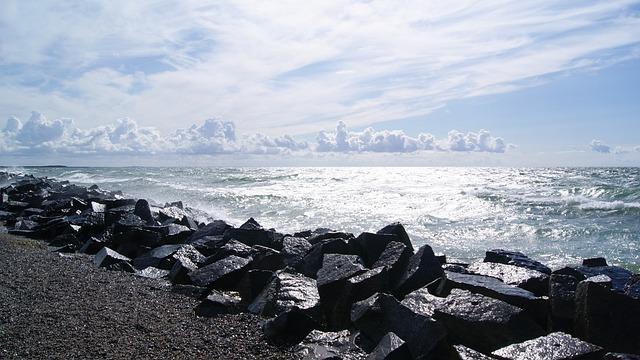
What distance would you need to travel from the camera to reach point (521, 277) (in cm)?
582

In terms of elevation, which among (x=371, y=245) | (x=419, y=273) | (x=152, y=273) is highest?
(x=371, y=245)

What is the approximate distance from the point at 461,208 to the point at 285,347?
17.3 m

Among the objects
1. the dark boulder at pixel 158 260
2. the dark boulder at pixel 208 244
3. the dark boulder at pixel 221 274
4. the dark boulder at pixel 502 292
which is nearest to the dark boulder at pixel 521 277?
the dark boulder at pixel 502 292

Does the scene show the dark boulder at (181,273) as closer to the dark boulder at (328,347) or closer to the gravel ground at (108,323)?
the gravel ground at (108,323)

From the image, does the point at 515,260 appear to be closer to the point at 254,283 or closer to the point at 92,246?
the point at 254,283

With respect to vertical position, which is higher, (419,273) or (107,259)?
(419,273)

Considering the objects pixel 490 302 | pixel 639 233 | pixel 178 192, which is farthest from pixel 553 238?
pixel 178 192

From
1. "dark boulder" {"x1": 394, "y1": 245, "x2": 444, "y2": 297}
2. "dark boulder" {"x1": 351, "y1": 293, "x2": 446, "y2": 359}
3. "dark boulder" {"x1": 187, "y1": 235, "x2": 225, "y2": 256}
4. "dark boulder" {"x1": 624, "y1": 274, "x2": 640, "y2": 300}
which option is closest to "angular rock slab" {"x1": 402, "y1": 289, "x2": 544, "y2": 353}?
"dark boulder" {"x1": 351, "y1": 293, "x2": 446, "y2": 359}

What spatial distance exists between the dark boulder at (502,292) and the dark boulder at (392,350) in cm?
123

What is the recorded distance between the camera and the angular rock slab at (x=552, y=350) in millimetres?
3746

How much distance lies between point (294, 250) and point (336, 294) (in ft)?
7.82

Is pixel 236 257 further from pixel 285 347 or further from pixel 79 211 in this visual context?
pixel 79 211

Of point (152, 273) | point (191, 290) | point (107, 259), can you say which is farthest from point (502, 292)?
point (107, 259)

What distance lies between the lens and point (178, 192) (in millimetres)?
31891
